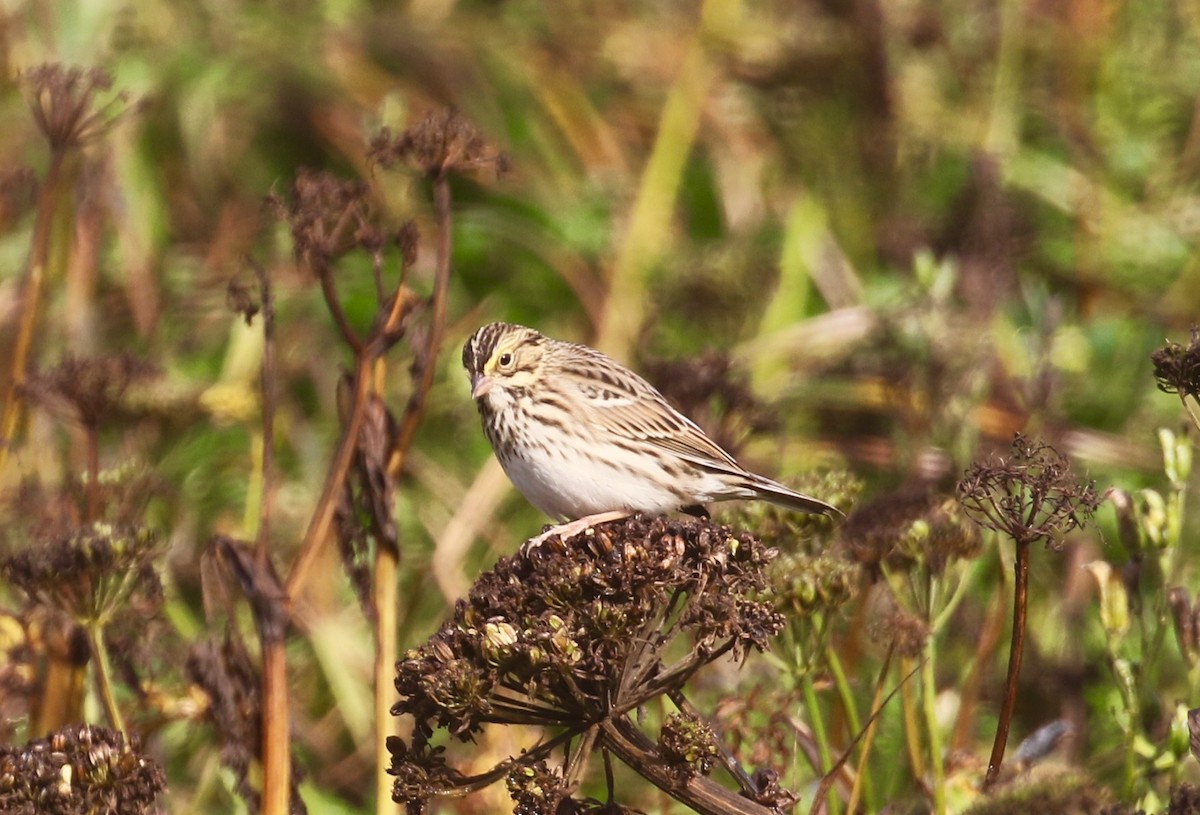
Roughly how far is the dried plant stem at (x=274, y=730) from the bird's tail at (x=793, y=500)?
1.28 meters

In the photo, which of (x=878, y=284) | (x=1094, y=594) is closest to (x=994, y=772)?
(x=1094, y=594)

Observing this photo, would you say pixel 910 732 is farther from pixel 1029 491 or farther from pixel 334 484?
pixel 334 484

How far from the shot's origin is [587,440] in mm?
5105

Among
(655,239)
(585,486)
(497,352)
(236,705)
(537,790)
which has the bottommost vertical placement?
(236,705)

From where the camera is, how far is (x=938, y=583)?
13.1 ft

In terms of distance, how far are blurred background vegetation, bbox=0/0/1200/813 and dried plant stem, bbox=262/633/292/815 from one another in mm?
1780

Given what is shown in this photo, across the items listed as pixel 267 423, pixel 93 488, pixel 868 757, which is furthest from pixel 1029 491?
pixel 93 488

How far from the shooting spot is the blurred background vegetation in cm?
630

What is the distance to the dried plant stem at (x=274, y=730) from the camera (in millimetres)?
3888

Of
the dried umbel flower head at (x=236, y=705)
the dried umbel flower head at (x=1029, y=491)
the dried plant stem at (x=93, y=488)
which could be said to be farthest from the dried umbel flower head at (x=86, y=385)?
the dried umbel flower head at (x=1029, y=491)

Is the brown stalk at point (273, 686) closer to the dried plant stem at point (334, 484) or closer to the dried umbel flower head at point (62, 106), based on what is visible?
the dried plant stem at point (334, 484)

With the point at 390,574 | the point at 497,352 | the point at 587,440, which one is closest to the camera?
the point at 390,574

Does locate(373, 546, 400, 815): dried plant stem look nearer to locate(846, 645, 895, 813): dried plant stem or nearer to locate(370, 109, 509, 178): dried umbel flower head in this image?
locate(370, 109, 509, 178): dried umbel flower head

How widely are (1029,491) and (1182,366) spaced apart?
0.36 meters
